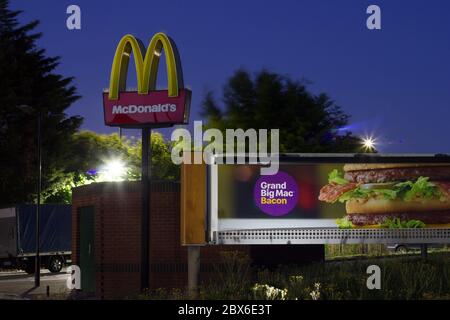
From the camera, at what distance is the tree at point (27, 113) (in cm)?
6119

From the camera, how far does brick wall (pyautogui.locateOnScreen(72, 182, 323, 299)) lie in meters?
27.8

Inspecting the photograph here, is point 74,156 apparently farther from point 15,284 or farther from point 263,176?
point 263,176

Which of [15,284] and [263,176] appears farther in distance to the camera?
[15,284]

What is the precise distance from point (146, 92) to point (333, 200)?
21.7 ft

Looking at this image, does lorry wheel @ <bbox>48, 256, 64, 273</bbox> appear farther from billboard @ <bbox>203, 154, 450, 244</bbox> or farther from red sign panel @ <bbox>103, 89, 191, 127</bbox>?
billboard @ <bbox>203, 154, 450, 244</bbox>

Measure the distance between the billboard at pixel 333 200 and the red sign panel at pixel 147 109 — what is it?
1.99 meters

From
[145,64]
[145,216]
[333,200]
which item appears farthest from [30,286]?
[333,200]

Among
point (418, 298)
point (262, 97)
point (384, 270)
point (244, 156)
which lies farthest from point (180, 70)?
point (262, 97)

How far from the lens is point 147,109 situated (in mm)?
25938

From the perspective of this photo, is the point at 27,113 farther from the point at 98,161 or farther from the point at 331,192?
the point at 331,192

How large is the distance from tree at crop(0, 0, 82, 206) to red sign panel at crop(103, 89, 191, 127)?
113ft

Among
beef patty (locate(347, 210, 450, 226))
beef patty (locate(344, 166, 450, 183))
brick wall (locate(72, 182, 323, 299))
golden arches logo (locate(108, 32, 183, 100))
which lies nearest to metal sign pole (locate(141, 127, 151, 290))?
golden arches logo (locate(108, 32, 183, 100))
